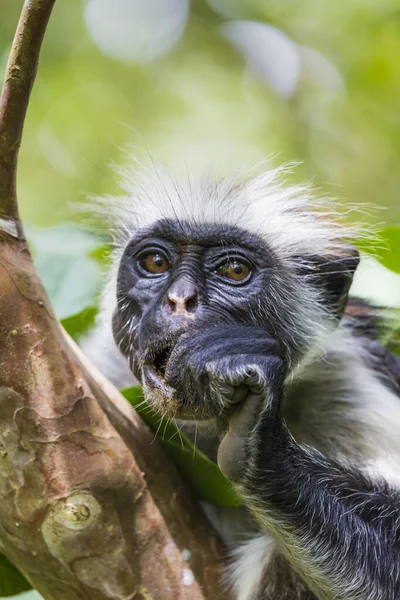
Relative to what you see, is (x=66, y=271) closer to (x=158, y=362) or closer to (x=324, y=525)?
(x=158, y=362)

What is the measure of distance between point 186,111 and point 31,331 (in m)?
8.01

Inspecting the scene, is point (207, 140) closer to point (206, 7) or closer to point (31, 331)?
point (206, 7)

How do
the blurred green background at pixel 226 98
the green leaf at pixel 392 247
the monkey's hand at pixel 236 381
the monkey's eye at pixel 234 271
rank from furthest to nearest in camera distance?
the blurred green background at pixel 226 98
the green leaf at pixel 392 247
the monkey's eye at pixel 234 271
the monkey's hand at pixel 236 381

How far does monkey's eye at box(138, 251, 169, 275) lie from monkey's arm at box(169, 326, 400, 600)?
657 mm

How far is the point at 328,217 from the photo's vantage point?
3.99 m

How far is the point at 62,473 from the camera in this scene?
105 inches

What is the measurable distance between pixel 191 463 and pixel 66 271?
3.59ft

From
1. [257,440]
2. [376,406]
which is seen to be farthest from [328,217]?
[257,440]

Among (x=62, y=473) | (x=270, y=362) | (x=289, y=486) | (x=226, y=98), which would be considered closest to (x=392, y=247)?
(x=270, y=362)

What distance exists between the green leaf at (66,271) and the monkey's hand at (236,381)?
0.92 metres

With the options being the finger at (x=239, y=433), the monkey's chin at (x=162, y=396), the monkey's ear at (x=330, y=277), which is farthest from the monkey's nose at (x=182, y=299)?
the monkey's ear at (x=330, y=277)

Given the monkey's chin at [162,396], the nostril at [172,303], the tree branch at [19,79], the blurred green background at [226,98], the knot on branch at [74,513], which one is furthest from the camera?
the blurred green background at [226,98]

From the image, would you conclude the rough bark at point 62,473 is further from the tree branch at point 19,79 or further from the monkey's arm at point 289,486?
the monkey's arm at point 289,486

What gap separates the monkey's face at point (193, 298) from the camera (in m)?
2.85
